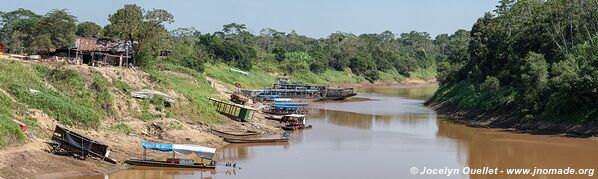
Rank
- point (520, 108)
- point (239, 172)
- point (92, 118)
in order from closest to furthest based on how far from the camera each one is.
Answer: point (239, 172) → point (92, 118) → point (520, 108)

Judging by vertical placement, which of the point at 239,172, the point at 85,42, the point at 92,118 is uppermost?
the point at 85,42

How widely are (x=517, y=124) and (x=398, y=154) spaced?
20020 mm

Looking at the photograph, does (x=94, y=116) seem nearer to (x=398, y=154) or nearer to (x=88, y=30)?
(x=398, y=154)

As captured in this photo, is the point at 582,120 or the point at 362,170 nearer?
the point at 362,170

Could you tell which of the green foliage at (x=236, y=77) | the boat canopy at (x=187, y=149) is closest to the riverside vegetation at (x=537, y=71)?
the boat canopy at (x=187, y=149)

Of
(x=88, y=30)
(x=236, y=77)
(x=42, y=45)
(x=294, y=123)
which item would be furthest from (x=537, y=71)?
(x=88, y=30)

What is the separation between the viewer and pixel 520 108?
198ft

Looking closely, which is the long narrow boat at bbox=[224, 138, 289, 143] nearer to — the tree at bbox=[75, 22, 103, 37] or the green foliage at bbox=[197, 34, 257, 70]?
the tree at bbox=[75, 22, 103, 37]

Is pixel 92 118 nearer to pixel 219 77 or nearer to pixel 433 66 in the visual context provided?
pixel 219 77

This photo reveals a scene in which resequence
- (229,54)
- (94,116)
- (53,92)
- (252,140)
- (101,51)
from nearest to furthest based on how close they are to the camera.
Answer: (94,116) → (53,92) → (252,140) → (101,51) → (229,54)

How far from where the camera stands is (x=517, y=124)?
192 feet

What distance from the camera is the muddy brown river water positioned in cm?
3528

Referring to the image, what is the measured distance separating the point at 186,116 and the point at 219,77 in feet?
174

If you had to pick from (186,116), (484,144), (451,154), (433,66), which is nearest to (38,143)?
(186,116)
